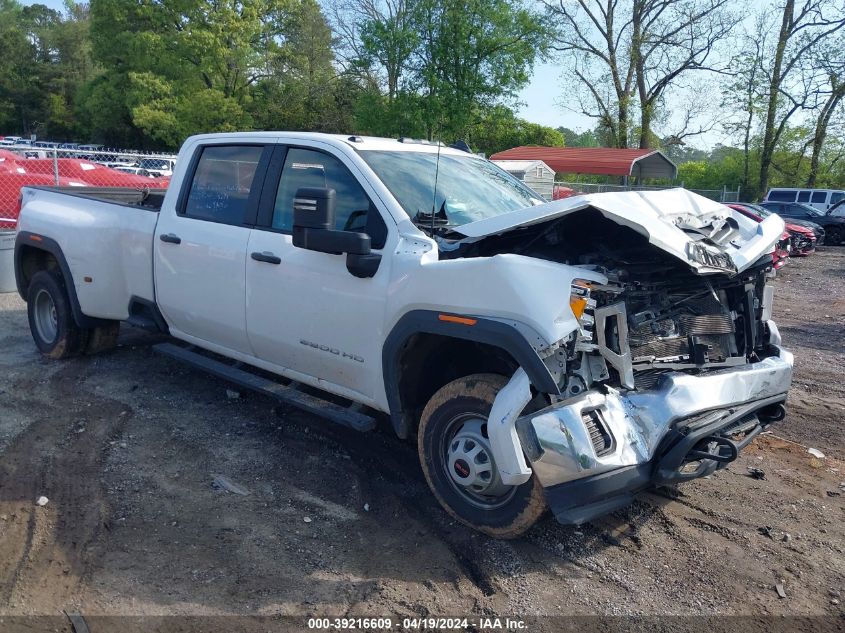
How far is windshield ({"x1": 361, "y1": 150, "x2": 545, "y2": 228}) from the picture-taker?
412 centimetres

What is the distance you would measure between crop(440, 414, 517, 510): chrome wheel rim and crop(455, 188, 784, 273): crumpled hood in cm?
98

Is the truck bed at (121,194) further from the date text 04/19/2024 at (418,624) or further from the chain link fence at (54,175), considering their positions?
the chain link fence at (54,175)

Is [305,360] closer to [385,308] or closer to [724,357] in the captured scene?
[385,308]

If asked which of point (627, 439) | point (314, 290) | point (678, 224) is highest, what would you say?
point (678, 224)

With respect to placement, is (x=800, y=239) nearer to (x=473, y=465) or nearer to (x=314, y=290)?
(x=314, y=290)

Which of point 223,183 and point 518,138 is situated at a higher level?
point 518,138

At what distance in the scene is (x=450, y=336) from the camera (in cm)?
357

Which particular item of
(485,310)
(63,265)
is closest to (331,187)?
(485,310)

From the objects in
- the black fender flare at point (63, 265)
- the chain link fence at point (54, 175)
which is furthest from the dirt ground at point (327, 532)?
the chain link fence at point (54, 175)

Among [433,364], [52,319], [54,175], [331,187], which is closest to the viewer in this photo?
[433,364]

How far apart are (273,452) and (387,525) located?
1223 millimetres

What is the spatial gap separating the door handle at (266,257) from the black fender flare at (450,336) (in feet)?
3.35

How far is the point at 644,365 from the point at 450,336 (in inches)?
38.6

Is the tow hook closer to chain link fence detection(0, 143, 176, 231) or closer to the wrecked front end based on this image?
the wrecked front end
